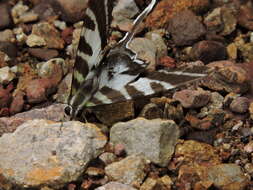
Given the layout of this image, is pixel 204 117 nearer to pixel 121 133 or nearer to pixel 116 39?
pixel 121 133

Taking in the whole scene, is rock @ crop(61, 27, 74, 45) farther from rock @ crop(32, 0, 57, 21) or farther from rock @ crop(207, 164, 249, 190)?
rock @ crop(207, 164, 249, 190)

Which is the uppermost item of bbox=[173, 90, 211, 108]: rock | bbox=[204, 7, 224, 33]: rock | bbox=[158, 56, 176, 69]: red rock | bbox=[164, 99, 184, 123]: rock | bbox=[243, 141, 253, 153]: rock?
bbox=[204, 7, 224, 33]: rock

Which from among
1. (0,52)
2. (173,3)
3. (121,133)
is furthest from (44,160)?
(173,3)

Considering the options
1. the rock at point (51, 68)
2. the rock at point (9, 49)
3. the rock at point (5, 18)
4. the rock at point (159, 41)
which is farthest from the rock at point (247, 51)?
the rock at point (5, 18)

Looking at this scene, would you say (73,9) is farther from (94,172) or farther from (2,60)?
(94,172)

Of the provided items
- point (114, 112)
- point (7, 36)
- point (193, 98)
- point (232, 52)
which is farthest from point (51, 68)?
point (232, 52)

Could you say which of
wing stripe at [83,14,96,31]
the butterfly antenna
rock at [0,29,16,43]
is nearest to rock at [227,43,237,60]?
the butterfly antenna
